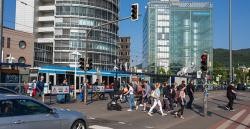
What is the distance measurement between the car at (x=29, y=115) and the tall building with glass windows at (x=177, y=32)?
131 meters

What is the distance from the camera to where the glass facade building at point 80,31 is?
96125 mm

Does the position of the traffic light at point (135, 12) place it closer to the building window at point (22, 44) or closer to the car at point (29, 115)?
the car at point (29, 115)

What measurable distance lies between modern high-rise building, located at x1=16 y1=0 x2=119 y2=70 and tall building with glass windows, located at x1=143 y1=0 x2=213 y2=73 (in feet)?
154

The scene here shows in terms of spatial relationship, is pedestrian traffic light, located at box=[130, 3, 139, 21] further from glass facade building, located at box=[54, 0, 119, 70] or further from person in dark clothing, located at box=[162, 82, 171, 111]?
glass facade building, located at box=[54, 0, 119, 70]

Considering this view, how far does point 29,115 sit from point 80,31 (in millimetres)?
87540

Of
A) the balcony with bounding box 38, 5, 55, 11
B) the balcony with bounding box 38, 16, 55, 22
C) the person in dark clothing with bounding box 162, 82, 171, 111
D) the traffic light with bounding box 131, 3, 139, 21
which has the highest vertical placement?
the balcony with bounding box 38, 5, 55, 11

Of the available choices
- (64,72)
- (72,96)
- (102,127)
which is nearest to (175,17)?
(64,72)

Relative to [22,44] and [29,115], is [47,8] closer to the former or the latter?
[22,44]

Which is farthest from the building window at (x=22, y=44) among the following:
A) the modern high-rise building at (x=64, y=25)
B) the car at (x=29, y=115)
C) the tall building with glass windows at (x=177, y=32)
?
the tall building with glass windows at (x=177, y=32)

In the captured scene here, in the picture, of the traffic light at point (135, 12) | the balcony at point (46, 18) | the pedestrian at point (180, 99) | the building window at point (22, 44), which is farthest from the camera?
the balcony at point (46, 18)

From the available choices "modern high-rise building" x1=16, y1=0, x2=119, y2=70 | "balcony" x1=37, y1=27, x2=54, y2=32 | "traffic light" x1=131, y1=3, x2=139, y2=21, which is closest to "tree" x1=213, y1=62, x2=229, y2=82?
"modern high-rise building" x1=16, y1=0, x2=119, y2=70

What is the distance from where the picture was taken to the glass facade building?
315 feet

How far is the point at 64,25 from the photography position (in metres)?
96.3

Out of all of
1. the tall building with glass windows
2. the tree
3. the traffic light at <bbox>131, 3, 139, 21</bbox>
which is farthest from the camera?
the tree
